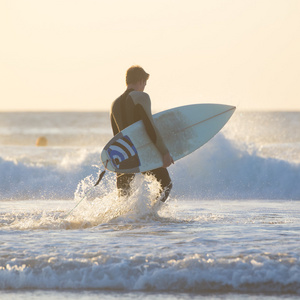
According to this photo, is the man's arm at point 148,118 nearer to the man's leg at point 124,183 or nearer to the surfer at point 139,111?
the surfer at point 139,111

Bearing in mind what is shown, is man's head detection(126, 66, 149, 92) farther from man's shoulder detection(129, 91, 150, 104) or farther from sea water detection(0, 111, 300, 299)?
sea water detection(0, 111, 300, 299)

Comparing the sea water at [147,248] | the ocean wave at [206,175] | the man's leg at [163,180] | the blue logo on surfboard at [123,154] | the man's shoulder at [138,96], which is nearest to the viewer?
the sea water at [147,248]

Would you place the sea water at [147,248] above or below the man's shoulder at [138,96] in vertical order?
below

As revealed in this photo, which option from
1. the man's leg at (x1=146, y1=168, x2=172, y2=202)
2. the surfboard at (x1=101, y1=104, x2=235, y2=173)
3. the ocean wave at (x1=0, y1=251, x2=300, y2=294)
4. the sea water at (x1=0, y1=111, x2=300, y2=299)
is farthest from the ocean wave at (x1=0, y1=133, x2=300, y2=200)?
the ocean wave at (x1=0, y1=251, x2=300, y2=294)

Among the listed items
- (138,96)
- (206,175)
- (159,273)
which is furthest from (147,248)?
(206,175)

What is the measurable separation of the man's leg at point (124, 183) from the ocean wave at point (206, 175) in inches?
196

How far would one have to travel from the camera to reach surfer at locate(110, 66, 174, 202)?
6172 mm

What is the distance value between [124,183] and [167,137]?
77cm

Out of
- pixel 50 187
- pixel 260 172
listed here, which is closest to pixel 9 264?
pixel 50 187

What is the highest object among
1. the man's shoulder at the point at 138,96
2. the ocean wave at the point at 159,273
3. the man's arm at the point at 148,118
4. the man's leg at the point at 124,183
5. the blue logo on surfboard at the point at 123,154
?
the man's shoulder at the point at 138,96

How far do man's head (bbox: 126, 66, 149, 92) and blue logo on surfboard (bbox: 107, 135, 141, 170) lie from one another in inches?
21.1

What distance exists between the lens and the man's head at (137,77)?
20.4ft

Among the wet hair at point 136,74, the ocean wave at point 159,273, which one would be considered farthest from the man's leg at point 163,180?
the ocean wave at point 159,273

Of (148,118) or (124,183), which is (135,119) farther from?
(124,183)
